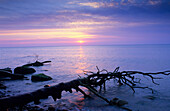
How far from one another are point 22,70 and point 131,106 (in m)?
15.1

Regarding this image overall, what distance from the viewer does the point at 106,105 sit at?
6.59 metres

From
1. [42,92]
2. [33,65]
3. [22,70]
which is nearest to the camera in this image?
[42,92]

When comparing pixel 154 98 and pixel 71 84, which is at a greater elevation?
pixel 71 84

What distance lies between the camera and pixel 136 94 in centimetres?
827

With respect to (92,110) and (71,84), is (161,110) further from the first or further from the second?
(71,84)

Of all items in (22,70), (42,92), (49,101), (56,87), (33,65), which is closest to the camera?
(42,92)

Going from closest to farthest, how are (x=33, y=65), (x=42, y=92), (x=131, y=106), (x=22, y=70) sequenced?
(x=42, y=92)
(x=131, y=106)
(x=22, y=70)
(x=33, y=65)

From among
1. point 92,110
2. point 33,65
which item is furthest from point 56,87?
point 33,65

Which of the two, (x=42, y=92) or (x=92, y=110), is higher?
(x=42, y=92)

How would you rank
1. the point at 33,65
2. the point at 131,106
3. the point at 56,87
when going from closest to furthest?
the point at 56,87
the point at 131,106
the point at 33,65

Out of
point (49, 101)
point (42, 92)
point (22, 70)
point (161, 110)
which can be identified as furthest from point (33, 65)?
point (161, 110)

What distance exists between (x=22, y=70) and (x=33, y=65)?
9.14 m

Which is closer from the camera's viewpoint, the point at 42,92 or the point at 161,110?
the point at 42,92

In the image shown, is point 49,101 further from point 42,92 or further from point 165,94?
point 165,94
